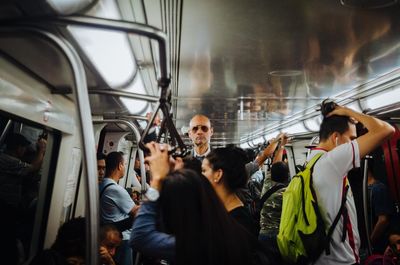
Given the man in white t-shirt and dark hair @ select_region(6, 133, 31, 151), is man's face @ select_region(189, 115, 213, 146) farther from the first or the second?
dark hair @ select_region(6, 133, 31, 151)

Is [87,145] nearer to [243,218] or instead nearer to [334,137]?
[243,218]

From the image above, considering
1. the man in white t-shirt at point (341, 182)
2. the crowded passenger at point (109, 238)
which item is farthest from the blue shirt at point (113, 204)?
the man in white t-shirt at point (341, 182)

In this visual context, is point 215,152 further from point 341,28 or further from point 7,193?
point 7,193

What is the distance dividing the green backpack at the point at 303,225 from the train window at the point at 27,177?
202cm

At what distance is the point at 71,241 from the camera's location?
205 cm

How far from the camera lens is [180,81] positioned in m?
3.18

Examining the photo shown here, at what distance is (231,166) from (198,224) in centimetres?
77

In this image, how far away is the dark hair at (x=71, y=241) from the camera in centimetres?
202

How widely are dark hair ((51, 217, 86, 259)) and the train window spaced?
62 centimetres

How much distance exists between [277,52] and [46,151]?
2231 mm

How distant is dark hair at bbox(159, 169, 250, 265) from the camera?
119 cm

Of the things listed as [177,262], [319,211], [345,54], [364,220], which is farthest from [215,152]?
[364,220]

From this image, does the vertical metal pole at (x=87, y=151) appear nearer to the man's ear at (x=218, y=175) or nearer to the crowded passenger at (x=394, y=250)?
the man's ear at (x=218, y=175)

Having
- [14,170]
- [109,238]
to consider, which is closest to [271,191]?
[109,238]
